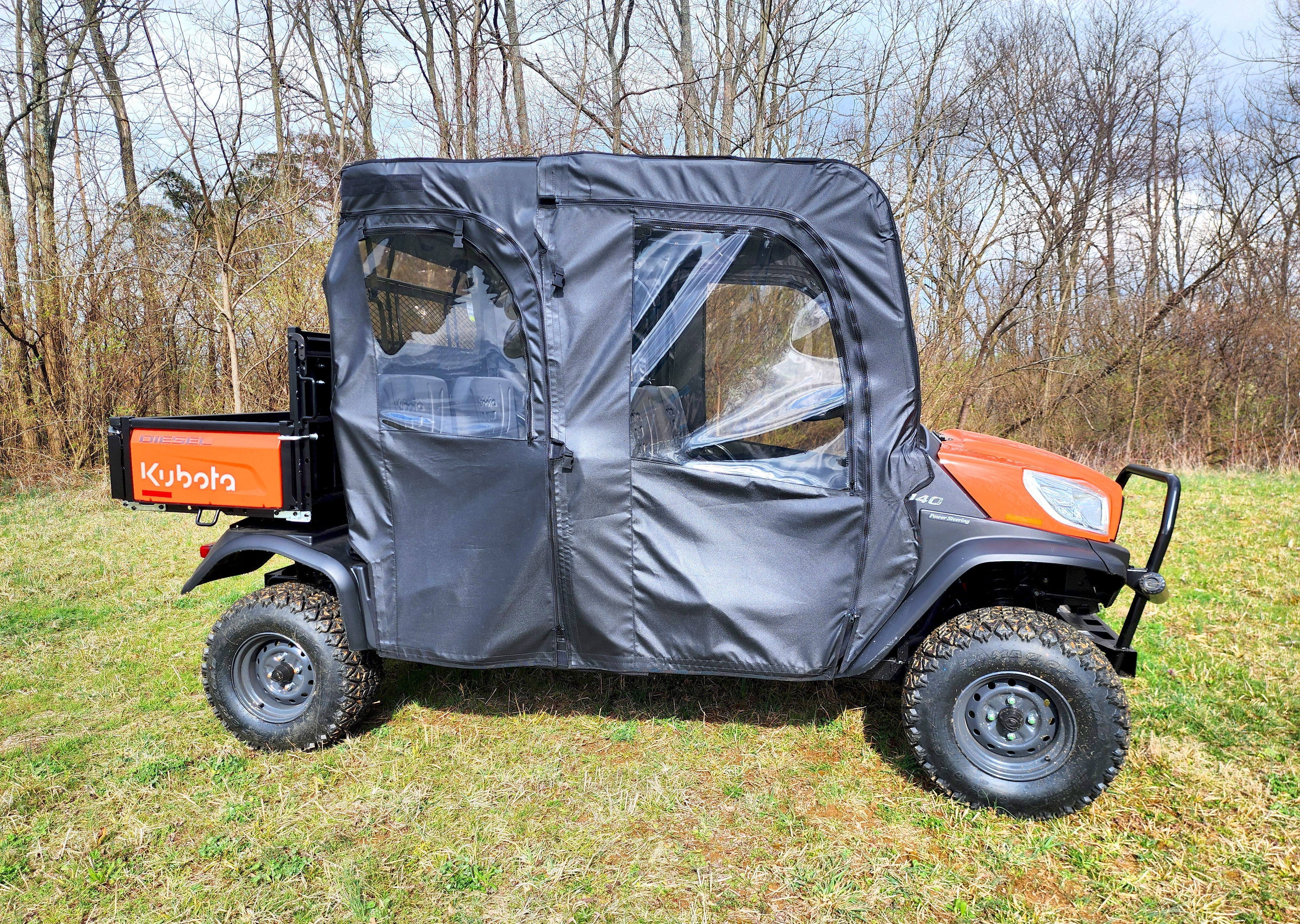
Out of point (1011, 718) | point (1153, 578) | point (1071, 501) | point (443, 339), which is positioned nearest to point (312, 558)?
point (443, 339)

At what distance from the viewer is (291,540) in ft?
11.3

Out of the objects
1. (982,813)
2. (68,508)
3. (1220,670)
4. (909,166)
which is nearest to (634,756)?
(982,813)

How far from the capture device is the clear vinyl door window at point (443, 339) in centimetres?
314

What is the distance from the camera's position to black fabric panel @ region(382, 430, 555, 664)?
10.3 ft

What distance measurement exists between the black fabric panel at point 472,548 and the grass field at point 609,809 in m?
0.61

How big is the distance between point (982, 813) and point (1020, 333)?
11440mm

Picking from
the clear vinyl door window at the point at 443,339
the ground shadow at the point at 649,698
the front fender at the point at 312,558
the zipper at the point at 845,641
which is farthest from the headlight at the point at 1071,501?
the front fender at the point at 312,558

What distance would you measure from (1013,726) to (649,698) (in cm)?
175

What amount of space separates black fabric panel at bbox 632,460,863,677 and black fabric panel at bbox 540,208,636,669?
0.09 m

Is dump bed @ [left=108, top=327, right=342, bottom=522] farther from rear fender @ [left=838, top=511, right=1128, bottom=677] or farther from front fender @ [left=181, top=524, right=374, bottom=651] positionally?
rear fender @ [left=838, top=511, right=1128, bottom=677]

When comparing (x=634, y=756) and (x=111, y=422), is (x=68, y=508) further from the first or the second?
(x=634, y=756)

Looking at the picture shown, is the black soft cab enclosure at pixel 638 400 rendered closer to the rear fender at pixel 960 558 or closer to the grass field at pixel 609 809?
the rear fender at pixel 960 558

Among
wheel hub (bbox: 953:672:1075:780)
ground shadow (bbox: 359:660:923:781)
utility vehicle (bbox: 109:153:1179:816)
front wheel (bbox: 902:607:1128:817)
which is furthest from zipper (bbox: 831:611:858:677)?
ground shadow (bbox: 359:660:923:781)

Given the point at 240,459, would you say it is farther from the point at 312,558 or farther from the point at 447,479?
the point at 447,479
